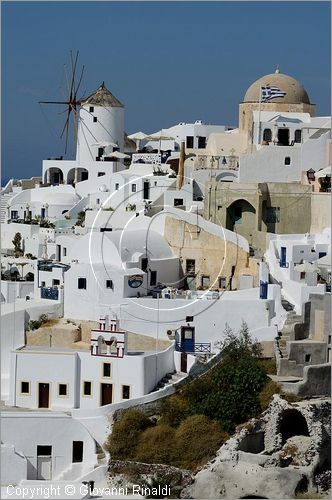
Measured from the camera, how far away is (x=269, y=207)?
28828 mm

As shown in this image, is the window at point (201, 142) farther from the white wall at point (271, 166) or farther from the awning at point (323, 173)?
the awning at point (323, 173)

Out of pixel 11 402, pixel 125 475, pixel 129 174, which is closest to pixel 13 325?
pixel 11 402

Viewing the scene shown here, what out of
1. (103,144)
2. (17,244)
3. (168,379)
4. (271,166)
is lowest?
(168,379)

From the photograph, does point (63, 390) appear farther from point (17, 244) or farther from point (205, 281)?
point (17, 244)

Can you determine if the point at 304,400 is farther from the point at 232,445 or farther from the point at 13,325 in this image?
the point at 13,325

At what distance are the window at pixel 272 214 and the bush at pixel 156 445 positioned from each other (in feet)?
22.1

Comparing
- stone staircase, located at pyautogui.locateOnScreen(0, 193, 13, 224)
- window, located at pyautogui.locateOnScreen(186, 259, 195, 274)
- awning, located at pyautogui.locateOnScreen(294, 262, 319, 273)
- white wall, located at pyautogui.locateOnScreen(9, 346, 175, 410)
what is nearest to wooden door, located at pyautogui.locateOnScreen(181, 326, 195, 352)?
white wall, located at pyautogui.locateOnScreen(9, 346, 175, 410)

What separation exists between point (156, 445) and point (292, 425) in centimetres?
228

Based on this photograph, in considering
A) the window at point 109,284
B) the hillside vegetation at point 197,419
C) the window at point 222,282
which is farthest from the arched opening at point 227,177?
the hillside vegetation at point 197,419

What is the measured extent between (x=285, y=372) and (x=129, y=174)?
969 cm

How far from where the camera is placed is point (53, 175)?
3653 cm

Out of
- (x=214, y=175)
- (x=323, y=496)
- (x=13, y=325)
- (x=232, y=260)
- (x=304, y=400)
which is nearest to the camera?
(x=323, y=496)

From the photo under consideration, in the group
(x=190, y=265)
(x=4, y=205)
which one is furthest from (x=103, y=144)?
(x=190, y=265)

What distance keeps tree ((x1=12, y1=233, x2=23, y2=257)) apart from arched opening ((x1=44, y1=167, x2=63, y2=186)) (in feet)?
17.6
